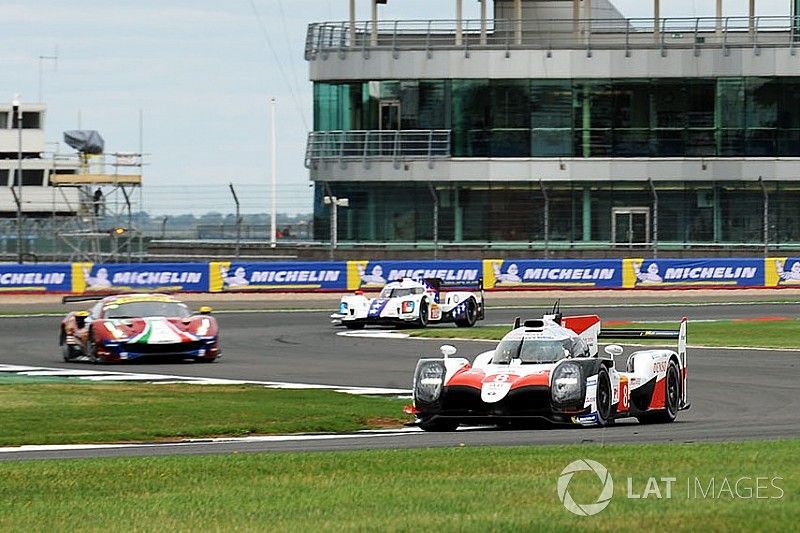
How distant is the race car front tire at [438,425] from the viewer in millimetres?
16578

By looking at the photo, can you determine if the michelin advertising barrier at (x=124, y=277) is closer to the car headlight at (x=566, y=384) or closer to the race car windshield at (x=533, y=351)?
the race car windshield at (x=533, y=351)

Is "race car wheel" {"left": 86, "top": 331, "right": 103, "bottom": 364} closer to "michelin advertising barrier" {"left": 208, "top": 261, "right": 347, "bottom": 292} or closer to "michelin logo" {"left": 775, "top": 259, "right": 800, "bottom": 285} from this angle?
"michelin advertising barrier" {"left": 208, "top": 261, "right": 347, "bottom": 292}

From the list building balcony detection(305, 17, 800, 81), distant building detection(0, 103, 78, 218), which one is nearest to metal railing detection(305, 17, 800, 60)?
building balcony detection(305, 17, 800, 81)

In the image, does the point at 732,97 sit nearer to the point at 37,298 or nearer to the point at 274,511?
the point at 37,298

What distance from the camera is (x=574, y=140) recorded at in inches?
2283

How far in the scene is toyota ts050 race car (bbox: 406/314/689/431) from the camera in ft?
52.7

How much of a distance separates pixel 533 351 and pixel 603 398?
0.92 m

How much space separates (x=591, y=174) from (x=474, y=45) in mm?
6347

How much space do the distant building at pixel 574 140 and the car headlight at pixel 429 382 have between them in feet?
130

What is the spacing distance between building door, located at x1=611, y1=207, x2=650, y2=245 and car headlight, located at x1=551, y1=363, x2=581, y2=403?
41264mm

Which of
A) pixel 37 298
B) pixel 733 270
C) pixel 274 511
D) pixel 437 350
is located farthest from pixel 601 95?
pixel 274 511

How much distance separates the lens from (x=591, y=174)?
5725 cm

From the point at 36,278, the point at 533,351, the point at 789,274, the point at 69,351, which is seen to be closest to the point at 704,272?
the point at 789,274

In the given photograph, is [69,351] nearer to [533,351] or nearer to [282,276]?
[533,351]
